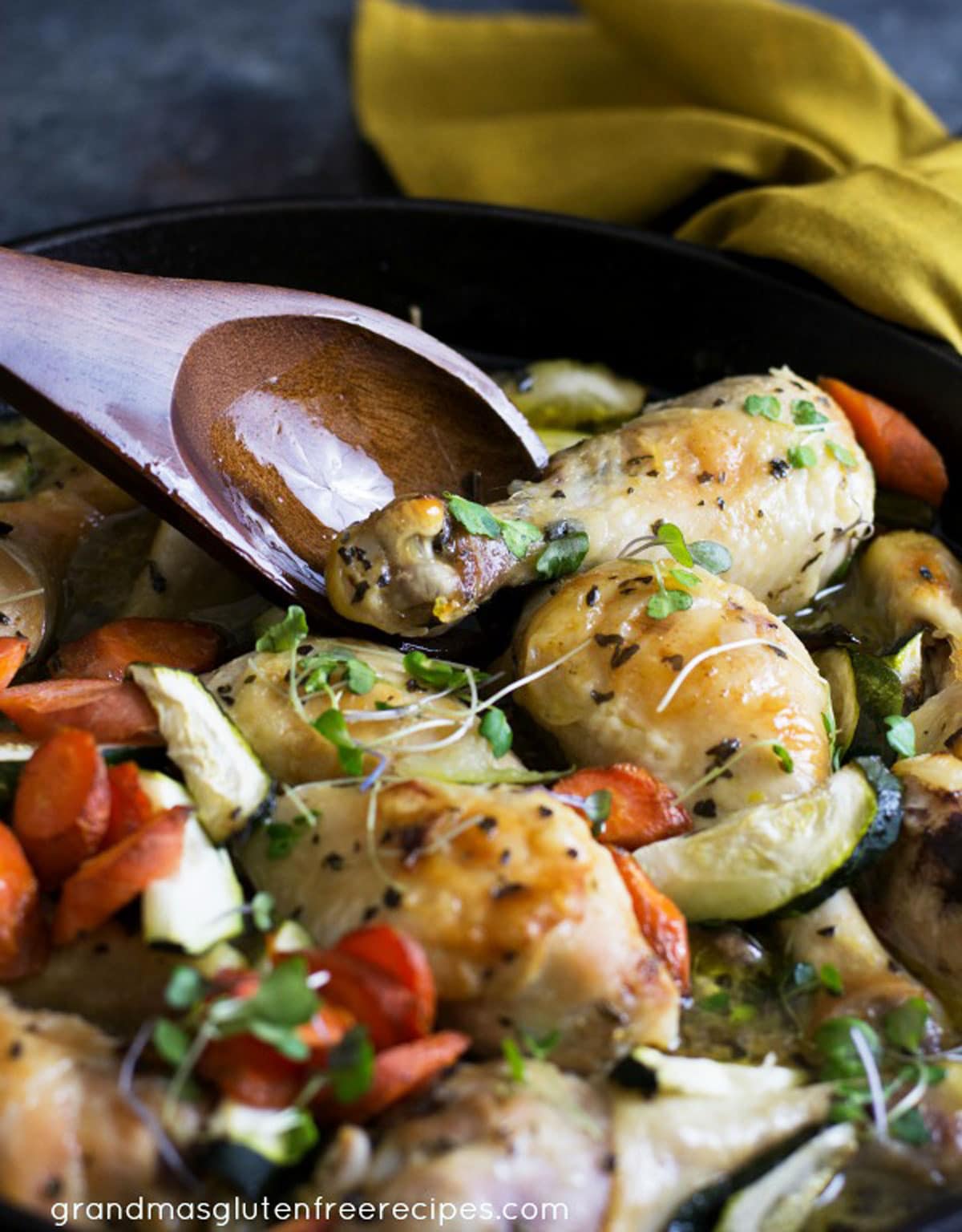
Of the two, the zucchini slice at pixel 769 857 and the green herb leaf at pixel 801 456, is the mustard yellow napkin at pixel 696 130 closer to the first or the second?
the green herb leaf at pixel 801 456

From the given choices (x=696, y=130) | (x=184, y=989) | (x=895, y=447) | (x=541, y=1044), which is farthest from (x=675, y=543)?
(x=696, y=130)

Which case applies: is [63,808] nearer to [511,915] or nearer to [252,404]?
[511,915]

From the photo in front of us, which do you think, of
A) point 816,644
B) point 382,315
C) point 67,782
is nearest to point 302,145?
point 382,315

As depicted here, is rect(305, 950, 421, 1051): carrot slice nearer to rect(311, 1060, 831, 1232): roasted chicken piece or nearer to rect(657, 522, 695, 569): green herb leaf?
rect(311, 1060, 831, 1232): roasted chicken piece

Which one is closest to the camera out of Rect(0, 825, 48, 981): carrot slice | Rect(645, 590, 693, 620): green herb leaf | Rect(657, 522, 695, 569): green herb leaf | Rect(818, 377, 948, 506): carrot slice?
Rect(0, 825, 48, 981): carrot slice

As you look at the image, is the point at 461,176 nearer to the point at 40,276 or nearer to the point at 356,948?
the point at 40,276

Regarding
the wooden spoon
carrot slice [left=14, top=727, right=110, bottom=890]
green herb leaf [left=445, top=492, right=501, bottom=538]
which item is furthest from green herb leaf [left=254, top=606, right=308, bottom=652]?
carrot slice [left=14, top=727, right=110, bottom=890]

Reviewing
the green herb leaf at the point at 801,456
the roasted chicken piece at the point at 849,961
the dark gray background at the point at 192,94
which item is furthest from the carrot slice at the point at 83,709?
the dark gray background at the point at 192,94
